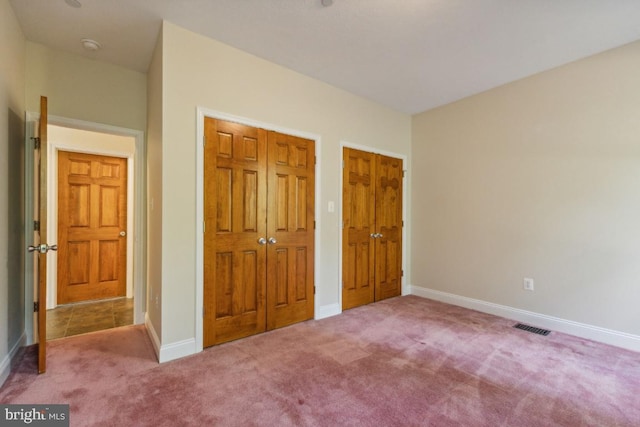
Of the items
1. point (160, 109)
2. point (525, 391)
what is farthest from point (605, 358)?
point (160, 109)

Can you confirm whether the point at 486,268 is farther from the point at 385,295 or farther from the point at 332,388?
the point at 332,388

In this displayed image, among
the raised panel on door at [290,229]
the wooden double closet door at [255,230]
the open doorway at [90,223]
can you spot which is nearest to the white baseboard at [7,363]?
the open doorway at [90,223]

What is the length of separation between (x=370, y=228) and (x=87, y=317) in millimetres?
3505

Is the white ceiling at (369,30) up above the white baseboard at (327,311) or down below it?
above

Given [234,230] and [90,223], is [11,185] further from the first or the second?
[90,223]

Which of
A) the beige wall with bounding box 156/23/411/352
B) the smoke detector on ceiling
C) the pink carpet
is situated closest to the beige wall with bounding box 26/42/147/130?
the smoke detector on ceiling

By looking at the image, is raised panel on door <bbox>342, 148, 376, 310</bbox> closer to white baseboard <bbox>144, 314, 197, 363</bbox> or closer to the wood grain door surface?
white baseboard <bbox>144, 314, 197, 363</bbox>

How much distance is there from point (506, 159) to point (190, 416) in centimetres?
381

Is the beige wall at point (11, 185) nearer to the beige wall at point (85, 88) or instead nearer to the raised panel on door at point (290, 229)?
the beige wall at point (85, 88)

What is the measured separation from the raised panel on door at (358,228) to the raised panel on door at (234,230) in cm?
111

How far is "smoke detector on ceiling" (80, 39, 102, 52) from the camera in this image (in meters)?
2.62

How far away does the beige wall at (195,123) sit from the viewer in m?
2.38

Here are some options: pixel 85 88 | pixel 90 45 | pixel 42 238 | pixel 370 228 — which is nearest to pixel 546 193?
pixel 370 228

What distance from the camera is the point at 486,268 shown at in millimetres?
3574
